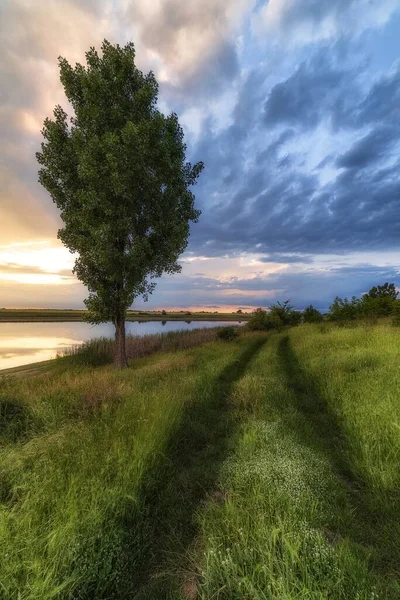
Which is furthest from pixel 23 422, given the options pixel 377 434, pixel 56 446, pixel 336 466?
pixel 377 434

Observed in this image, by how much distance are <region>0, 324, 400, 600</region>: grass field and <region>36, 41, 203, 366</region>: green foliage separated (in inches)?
360

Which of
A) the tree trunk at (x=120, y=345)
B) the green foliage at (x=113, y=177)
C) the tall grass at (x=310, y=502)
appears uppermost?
the green foliage at (x=113, y=177)

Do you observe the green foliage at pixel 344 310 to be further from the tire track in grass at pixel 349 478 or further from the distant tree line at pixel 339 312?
the tire track in grass at pixel 349 478

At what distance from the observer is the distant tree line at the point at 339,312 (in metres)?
41.6

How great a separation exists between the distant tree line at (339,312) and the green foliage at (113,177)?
3098cm

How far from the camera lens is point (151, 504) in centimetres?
533

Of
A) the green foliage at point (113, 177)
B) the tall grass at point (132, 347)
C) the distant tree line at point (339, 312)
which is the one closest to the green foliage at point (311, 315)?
the distant tree line at point (339, 312)

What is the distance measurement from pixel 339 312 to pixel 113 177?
4661 cm

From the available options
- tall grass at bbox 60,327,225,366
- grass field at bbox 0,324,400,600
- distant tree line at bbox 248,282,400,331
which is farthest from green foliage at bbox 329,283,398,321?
grass field at bbox 0,324,400,600

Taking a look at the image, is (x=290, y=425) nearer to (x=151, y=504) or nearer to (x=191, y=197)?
(x=151, y=504)

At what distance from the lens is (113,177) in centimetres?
1634

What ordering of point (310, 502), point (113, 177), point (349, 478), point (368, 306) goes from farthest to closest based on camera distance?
point (368, 306)
point (113, 177)
point (349, 478)
point (310, 502)

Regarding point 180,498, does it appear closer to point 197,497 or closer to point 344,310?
point 197,497

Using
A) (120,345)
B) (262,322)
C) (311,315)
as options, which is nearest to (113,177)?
(120,345)
